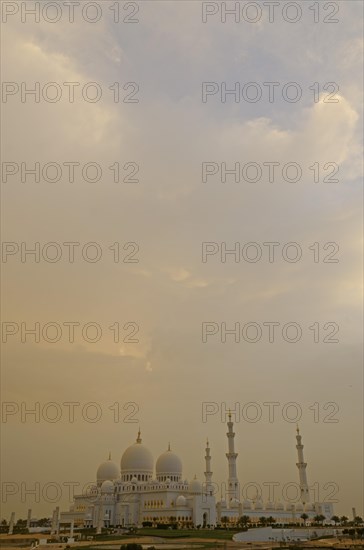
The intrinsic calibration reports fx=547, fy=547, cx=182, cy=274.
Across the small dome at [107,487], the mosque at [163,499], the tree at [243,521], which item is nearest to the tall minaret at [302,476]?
the mosque at [163,499]

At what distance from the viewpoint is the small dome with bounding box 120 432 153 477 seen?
269 feet

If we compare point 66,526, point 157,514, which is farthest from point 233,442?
point 66,526

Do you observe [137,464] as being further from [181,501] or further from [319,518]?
[319,518]

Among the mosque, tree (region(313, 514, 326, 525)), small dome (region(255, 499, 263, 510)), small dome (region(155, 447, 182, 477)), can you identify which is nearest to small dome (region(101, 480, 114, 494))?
the mosque

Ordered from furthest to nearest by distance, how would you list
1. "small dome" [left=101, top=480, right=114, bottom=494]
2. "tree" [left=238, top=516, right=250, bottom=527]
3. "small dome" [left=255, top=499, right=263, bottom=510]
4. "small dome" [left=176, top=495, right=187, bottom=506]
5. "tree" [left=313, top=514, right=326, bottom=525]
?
1. "small dome" [left=255, top=499, right=263, bottom=510]
2. "tree" [left=313, top=514, right=326, bottom=525]
3. "small dome" [left=101, top=480, right=114, bottom=494]
4. "small dome" [left=176, top=495, right=187, bottom=506]
5. "tree" [left=238, top=516, right=250, bottom=527]

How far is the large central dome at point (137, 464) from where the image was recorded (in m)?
81.7

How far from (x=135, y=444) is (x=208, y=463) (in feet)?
41.3

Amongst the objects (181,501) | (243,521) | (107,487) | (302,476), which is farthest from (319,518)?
(107,487)

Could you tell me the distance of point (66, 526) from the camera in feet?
250

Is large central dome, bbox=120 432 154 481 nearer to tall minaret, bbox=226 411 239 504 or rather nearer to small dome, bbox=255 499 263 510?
tall minaret, bbox=226 411 239 504

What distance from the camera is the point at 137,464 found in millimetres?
82125

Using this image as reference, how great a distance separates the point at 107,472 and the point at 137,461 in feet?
26.1

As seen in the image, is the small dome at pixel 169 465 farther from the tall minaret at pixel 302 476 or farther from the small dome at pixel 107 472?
the tall minaret at pixel 302 476

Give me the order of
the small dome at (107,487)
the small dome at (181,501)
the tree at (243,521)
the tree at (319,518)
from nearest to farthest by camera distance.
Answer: the tree at (243,521) < the small dome at (181,501) < the small dome at (107,487) < the tree at (319,518)
